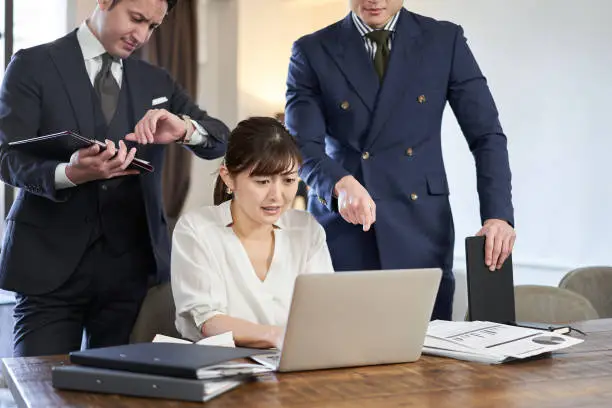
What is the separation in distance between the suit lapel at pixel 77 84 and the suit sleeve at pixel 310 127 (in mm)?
515

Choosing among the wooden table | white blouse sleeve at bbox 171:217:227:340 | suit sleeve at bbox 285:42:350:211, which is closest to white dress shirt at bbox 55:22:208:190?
suit sleeve at bbox 285:42:350:211

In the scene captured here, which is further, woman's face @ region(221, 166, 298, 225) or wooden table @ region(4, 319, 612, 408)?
woman's face @ region(221, 166, 298, 225)

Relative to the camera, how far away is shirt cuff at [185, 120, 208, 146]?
2420 mm

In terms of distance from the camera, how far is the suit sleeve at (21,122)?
2264mm

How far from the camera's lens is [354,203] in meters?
2.09

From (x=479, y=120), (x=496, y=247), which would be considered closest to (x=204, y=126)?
(x=479, y=120)

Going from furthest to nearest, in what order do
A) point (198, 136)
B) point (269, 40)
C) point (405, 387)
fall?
1. point (269, 40)
2. point (198, 136)
3. point (405, 387)

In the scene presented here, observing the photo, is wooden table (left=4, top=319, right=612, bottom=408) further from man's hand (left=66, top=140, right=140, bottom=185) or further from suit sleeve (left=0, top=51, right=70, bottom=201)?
suit sleeve (left=0, top=51, right=70, bottom=201)

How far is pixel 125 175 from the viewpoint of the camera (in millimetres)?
2402

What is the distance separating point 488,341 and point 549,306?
815mm

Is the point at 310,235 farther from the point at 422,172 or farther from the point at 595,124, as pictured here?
the point at 595,124

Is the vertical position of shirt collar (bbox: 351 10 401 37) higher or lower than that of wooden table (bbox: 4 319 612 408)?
higher

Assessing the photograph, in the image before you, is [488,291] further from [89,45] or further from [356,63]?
[89,45]

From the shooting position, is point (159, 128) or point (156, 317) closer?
point (156, 317)
